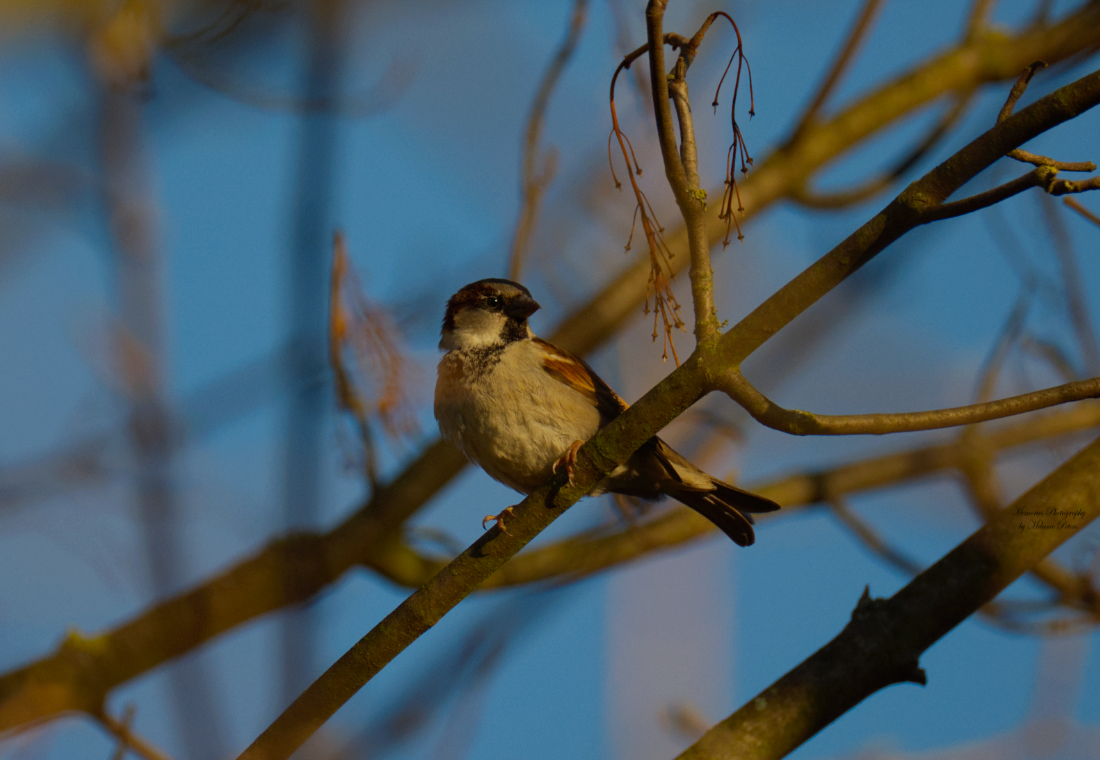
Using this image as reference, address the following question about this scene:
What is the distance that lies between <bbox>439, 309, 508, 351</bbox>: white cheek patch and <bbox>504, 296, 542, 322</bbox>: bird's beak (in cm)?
4

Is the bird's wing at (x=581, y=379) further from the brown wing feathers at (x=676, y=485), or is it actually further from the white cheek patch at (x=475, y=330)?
the white cheek patch at (x=475, y=330)

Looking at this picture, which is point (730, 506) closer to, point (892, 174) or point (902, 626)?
point (902, 626)

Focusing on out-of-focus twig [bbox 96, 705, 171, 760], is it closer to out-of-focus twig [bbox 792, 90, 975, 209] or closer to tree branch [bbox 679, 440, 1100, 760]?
tree branch [bbox 679, 440, 1100, 760]

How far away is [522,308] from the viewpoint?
3770mm

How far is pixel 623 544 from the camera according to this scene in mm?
4336

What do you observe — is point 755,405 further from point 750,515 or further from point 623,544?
point 623,544

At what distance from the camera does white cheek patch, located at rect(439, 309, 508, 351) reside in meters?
3.71

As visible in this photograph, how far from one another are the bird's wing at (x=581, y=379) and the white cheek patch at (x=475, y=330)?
0.17 metres

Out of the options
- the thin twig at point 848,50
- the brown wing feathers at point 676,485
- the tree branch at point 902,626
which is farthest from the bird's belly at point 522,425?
the thin twig at point 848,50

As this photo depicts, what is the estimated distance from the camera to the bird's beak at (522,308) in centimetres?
376

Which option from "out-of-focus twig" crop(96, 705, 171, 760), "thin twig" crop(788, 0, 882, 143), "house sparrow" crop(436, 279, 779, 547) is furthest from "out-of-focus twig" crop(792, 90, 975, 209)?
"out-of-focus twig" crop(96, 705, 171, 760)

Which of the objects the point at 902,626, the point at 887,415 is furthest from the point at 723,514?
the point at 887,415

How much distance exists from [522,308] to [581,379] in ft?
1.37

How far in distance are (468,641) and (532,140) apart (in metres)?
2.01
